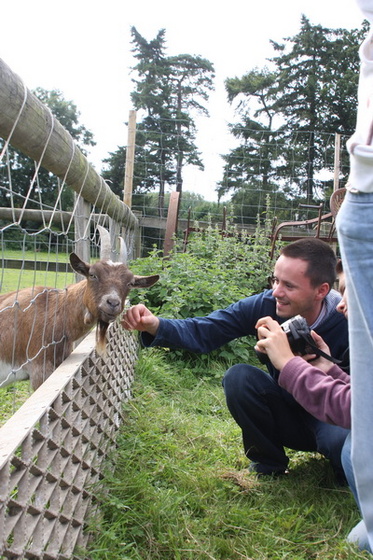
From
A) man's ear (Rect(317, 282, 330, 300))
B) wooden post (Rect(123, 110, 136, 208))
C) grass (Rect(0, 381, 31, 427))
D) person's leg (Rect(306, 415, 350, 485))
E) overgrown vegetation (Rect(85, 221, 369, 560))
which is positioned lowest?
overgrown vegetation (Rect(85, 221, 369, 560))

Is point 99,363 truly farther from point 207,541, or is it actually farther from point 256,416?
point 207,541

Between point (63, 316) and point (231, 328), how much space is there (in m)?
1.10

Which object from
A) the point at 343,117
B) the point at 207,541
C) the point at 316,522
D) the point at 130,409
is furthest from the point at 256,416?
the point at 343,117

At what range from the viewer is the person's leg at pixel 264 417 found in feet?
9.82

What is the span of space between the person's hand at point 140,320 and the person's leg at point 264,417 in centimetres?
57

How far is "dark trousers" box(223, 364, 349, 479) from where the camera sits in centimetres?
299

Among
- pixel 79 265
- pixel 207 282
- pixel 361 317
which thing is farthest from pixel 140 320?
pixel 207 282

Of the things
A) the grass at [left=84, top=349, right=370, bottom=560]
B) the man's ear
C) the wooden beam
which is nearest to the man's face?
the man's ear

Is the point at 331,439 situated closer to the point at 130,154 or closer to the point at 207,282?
the point at 207,282

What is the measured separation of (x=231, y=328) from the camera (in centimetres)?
325

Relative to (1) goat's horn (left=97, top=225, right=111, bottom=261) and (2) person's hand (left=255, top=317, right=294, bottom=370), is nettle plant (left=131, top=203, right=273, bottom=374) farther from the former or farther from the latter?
(2) person's hand (left=255, top=317, right=294, bottom=370)

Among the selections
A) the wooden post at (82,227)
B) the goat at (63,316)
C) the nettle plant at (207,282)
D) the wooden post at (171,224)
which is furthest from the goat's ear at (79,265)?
the wooden post at (171,224)

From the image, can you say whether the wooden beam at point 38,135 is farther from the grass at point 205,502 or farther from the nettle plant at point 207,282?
the nettle plant at point 207,282

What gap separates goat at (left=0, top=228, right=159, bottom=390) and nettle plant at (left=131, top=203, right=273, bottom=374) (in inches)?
78.9
